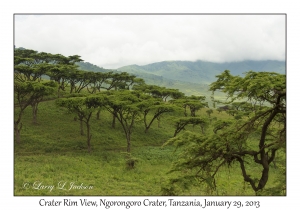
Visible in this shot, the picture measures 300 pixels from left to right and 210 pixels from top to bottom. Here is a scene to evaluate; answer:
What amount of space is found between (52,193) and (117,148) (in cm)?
1691

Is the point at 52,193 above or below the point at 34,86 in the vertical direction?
below

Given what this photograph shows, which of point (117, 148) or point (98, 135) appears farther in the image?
point (98, 135)

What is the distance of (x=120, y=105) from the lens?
2703 cm

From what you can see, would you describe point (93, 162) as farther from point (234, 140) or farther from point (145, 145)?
point (234, 140)

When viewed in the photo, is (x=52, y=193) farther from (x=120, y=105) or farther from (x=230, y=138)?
(x=120, y=105)

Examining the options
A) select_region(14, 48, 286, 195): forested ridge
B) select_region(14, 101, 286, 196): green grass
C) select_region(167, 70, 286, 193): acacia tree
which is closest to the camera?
select_region(167, 70, 286, 193): acacia tree

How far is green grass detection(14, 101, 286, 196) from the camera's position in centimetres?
1662

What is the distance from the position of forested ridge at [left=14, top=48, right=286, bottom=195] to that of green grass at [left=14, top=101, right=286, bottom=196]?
8 centimetres

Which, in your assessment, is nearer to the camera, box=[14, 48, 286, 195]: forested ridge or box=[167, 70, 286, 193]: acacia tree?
box=[167, 70, 286, 193]: acacia tree

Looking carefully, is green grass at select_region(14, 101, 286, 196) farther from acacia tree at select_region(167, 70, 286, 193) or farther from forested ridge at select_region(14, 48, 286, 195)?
acacia tree at select_region(167, 70, 286, 193)

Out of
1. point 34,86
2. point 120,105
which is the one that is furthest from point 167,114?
point 34,86

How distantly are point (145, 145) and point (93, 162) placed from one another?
12189 mm

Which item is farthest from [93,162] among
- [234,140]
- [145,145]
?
[234,140]

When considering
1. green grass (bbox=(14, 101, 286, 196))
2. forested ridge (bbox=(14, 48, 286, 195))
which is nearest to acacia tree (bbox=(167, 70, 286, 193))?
forested ridge (bbox=(14, 48, 286, 195))
